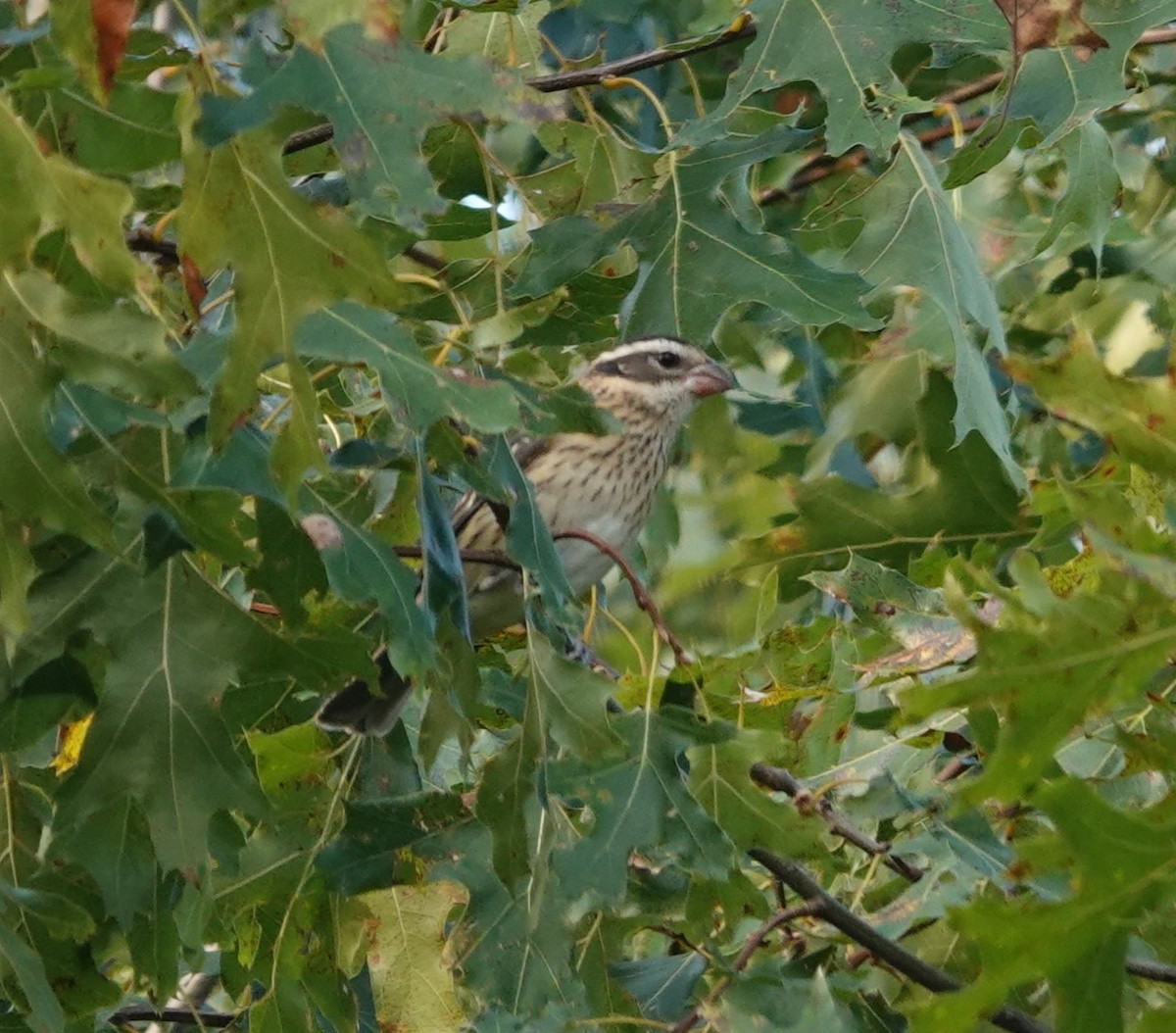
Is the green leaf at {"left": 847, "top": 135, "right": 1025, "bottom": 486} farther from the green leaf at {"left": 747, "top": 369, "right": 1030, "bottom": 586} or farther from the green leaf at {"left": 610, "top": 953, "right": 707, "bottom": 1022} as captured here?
the green leaf at {"left": 610, "top": 953, "right": 707, "bottom": 1022}

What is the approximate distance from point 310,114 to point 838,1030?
1511 mm

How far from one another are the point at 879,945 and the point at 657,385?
2.31 metres

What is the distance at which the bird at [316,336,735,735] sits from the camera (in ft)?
15.7

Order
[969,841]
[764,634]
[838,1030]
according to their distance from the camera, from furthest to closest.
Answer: [764,634] < [969,841] < [838,1030]

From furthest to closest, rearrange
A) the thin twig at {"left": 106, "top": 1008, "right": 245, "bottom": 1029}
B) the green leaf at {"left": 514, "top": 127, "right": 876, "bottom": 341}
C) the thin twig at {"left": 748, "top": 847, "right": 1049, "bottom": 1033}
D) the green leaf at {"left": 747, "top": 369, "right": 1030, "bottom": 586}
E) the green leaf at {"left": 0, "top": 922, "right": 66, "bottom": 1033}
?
1. the green leaf at {"left": 747, "top": 369, "right": 1030, "bottom": 586}
2. the thin twig at {"left": 106, "top": 1008, "right": 245, "bottom": 1029}
3. the green leaf at {"left": 514, "top": 127, "right": 876, "bottom": 341}
4. the thin twig at {"left": 748, "top": 847, "right": 1049, "bottom": 1033}
5. the green leaf at {"left": 0, "top": 922, "right": 66, "bottom": 1033}

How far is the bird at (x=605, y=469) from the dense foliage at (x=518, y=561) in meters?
0.19

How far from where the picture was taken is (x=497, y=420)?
8.70 ft

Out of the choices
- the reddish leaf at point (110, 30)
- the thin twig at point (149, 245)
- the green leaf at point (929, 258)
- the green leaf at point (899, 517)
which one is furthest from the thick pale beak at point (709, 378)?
the reddish leaf at point (110, 30)

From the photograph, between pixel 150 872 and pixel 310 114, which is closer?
pixel 310 114

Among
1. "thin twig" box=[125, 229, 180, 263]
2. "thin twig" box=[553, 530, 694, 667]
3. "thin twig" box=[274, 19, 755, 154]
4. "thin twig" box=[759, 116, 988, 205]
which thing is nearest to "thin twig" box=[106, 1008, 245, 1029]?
"thin twig" box=[553, 530, 694, 667]

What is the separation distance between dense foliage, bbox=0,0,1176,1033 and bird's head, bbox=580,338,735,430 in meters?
0.30

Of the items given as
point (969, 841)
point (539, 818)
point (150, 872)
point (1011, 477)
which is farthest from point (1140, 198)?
point (150, 872)

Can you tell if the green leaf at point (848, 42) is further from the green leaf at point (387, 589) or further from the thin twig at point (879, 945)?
the thin twig at point (879, 945)

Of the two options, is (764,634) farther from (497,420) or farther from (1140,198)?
(1140,198)
